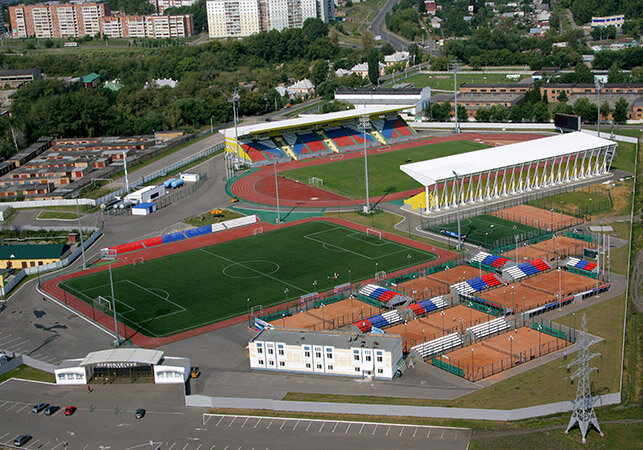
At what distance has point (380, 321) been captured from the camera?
189 feet

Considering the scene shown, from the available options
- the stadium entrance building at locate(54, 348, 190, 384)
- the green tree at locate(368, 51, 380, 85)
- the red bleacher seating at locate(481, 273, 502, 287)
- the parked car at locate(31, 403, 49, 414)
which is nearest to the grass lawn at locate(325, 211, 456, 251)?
the red bleacher seating at locate(481, 273, 502, 287)

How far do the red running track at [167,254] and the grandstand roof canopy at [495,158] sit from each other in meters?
9.28

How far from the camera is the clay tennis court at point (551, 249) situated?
7031 centimetres

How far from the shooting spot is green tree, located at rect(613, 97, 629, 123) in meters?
128

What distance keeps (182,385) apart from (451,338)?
1877 centimetres

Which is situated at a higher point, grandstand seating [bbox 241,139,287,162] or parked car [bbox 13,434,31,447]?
grandstand seating [bbox 241,139,287,162]

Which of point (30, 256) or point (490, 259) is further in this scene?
point (30, 256)

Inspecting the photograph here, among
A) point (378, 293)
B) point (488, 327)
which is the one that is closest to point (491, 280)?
point (488, 327)

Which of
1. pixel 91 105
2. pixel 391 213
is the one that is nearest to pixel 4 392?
pixel 391 213

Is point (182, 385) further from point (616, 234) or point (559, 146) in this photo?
point (559, 146)

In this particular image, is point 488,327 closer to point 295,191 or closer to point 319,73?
point 295,191

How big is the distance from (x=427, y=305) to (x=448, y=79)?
126433 mm

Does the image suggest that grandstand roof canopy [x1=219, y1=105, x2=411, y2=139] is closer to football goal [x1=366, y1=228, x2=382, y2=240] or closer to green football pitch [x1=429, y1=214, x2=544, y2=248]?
football goal [x1=366, y1=228, x2=382, y2=240]

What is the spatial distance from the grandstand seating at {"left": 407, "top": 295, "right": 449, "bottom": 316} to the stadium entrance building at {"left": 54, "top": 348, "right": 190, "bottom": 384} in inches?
714
